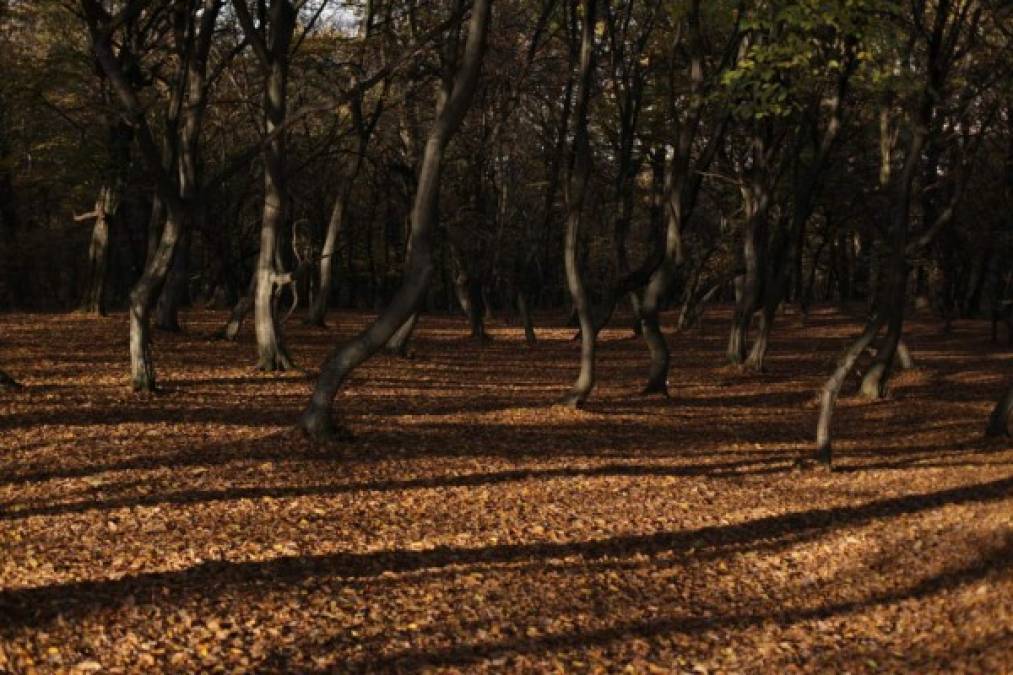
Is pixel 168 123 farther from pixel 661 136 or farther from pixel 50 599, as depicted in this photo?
pixel 661 136

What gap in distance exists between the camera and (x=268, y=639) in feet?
21.5

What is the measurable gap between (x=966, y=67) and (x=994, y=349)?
9872mm

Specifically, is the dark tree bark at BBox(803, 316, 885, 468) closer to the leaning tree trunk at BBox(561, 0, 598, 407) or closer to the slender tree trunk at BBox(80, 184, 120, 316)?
the leaning tree trunk at BBox(561, 0, 598, 407)

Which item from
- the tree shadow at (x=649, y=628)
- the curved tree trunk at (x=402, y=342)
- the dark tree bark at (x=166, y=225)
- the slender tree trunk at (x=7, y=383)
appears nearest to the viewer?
the tree shadow at (x=649, y=628)

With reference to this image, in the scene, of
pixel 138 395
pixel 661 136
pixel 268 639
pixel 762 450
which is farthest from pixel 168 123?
pixel 661 136

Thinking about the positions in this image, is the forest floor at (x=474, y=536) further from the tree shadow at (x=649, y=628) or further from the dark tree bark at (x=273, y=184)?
the dark tree bark at (x=273, y=184)

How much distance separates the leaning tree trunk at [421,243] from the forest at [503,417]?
0.05 meters

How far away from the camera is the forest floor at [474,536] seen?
22.4 ft

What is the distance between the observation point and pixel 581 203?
16.5 metres

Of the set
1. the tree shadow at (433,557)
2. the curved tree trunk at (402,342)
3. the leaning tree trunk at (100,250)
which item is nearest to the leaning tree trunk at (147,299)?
the tree shadow at (433,557)

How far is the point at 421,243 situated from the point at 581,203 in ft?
18.5

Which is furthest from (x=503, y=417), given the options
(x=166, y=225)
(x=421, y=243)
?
(x=166, y=225)

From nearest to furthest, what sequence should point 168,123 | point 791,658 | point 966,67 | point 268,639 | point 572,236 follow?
point 268,639 → point 791,658 → point 572,236 → point 168,123 → point 966,67

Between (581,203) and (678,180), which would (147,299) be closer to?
(581,203)
